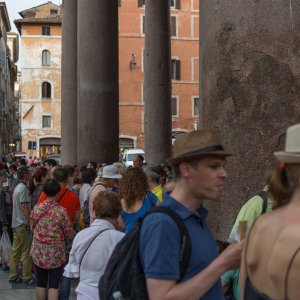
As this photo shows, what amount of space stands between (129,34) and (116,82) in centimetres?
3417

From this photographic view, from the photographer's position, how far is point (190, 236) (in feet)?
10.2

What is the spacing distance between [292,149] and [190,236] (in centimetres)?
61

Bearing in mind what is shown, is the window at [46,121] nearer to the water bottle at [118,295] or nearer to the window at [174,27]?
the window at [174,27]

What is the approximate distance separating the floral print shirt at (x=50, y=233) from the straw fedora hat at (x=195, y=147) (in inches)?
166

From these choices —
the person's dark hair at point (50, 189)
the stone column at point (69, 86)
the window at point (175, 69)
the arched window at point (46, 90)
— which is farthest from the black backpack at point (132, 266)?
the arched window at point (46, 90)

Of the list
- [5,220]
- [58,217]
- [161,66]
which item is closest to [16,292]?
[5,220]

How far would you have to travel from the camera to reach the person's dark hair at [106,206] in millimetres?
5637

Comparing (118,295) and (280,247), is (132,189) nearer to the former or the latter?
(118,295)

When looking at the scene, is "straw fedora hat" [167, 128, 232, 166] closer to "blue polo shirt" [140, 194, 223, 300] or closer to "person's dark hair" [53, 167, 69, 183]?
"blue polo shirt" [140, 194, 223, 300]

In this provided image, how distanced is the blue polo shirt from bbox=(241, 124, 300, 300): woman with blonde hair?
0.30 metres

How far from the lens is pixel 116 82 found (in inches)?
667

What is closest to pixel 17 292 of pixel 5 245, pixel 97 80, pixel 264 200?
pixel 5 245

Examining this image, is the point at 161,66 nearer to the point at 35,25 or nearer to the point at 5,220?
the point at 5,220

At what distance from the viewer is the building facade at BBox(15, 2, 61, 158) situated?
210ft
